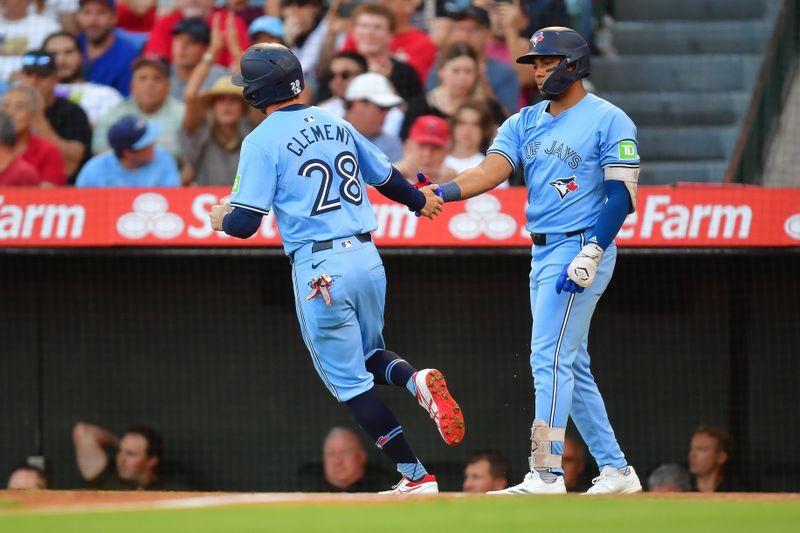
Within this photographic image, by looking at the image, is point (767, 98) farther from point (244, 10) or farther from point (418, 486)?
point (418, 486)

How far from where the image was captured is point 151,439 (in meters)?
8.10

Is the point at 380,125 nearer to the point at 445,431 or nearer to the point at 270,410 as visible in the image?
the point at 270,410

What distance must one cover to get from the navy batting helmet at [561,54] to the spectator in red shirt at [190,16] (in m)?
3.80

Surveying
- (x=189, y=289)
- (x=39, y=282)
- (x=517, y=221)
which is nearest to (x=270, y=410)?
(x=189, y=289)

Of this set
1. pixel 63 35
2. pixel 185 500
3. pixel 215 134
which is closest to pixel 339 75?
pixel 215 134

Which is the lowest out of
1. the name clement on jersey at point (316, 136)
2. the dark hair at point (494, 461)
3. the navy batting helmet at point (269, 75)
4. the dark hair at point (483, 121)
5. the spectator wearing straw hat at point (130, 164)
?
the dark hair at point (494, 461)

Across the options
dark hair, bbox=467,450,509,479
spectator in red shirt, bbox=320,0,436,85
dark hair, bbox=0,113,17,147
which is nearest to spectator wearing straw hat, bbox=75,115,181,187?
dark hair, bbox=0,113,17,147

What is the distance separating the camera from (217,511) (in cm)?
400

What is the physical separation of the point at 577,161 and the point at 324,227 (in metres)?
1.01

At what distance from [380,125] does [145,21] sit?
2283 millimetres

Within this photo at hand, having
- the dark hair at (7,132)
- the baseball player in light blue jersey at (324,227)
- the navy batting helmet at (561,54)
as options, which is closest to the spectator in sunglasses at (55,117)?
the dark hair at (7,132)

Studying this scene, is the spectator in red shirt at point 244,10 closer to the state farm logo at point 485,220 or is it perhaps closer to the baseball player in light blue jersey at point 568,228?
the state farm logo at point 485,220

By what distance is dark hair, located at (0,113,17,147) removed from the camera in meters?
7.89

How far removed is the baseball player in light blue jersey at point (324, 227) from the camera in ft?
15.9
